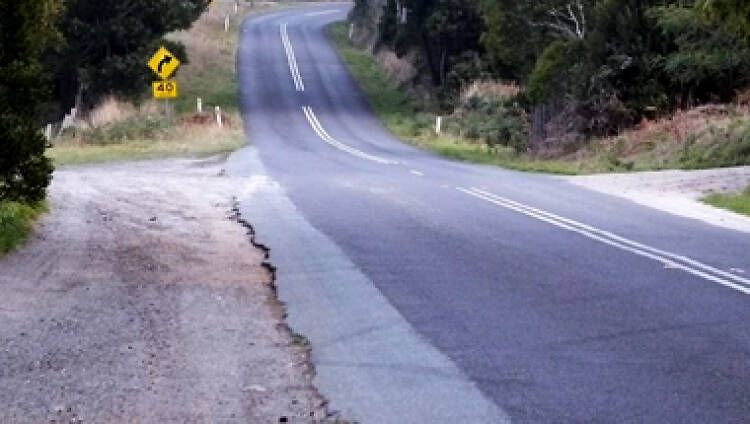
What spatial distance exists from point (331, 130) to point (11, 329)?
132 feet

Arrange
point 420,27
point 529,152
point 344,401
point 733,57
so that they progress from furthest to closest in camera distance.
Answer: point 420,27
point 529,152
point 733,57
point 344,401

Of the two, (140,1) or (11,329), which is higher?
(140,1)

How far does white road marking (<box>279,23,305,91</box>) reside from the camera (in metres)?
64.7

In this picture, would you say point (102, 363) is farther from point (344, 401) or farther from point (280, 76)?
point (280, 76)

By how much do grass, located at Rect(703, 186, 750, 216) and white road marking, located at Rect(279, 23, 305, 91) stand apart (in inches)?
1669

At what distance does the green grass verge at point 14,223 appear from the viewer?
1328 centimetres

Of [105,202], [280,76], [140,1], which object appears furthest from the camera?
[280,76]

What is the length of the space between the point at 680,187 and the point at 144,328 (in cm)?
1684

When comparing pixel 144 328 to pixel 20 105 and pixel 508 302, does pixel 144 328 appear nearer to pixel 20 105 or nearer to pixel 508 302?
pixel 508 302

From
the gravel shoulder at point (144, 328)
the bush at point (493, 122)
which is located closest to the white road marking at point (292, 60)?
the bush at point (493, 122)

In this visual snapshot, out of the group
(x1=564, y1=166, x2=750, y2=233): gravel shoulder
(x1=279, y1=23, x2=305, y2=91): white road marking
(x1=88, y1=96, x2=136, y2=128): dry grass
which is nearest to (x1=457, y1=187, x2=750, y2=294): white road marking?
(x1=564, y1=166, x2=750, y2=233): gravel shoulder

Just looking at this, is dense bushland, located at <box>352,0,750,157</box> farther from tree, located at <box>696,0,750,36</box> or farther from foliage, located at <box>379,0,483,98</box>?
tree, located at <box>696,0,750,36</box>

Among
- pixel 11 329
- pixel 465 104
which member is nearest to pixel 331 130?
pixel 465 104

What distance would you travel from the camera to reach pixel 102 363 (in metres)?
8.27
